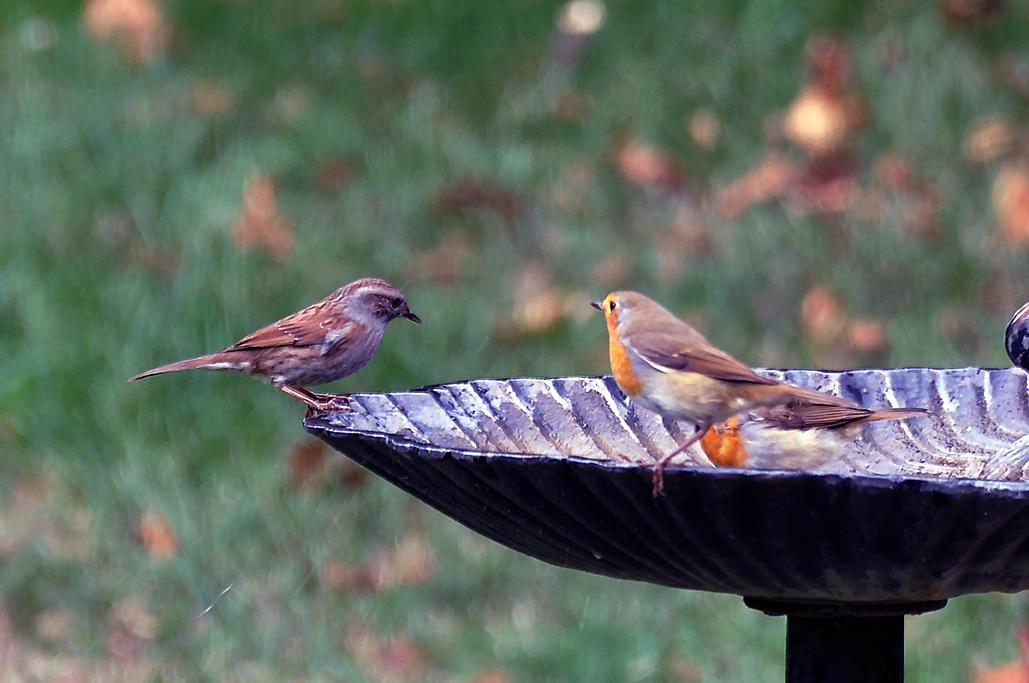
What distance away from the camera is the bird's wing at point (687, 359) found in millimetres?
2900

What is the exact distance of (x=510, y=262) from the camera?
24.6 ft

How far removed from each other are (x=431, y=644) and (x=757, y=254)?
279cm

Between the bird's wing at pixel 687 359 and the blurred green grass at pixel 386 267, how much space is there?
2165mm

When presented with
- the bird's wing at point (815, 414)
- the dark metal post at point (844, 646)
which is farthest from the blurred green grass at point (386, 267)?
the dark metal post at point (844, 646)

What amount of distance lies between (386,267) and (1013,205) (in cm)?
266

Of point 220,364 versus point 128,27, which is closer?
point 220,364

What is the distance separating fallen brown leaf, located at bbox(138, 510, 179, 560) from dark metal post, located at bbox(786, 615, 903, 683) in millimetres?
2983

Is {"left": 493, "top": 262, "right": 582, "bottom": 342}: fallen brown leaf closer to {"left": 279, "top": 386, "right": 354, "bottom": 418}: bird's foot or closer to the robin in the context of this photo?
{"left": 279, "top": 386, "right": 354, "bottom": 418}: bird's foot

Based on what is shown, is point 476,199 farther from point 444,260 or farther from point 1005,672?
point 1005,672

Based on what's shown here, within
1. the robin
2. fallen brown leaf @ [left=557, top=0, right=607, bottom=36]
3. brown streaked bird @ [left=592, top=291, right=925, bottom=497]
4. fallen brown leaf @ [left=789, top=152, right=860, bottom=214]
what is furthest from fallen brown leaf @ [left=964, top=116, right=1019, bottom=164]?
brown streaked bird @ [left=592, top=291, right=925, bottom=497]

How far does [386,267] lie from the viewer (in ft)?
23.6

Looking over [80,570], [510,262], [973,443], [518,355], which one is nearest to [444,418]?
[973,443]

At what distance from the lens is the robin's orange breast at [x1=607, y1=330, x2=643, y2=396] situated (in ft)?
9.63

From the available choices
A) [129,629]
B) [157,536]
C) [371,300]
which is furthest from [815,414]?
[157,536]
